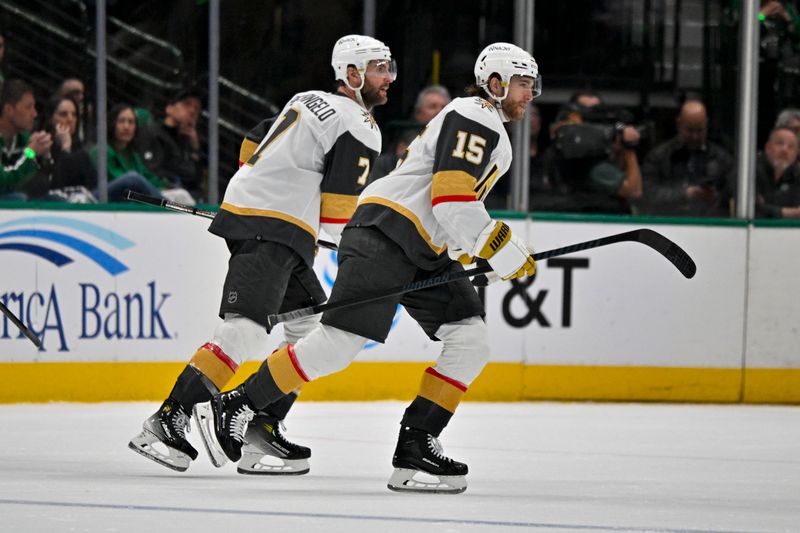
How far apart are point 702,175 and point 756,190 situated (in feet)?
0.86

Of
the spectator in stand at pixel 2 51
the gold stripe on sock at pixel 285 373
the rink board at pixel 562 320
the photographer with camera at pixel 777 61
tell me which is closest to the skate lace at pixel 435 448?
the gold stripe on sock at pixel 285 373

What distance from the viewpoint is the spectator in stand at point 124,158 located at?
626cm

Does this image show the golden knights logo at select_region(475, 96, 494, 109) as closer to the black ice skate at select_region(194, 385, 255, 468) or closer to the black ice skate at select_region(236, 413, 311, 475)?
the black ice skate at select_region(194, 385, 255, 468)

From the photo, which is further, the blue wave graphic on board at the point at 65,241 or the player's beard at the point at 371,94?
the blue wave graphic on board at the point at 65,241

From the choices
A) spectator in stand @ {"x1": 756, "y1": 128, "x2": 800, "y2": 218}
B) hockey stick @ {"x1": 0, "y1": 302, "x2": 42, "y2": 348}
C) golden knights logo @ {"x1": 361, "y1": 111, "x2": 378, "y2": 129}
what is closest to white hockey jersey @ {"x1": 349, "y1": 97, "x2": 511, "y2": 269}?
golden knights logo @ {"x1": 361, "y1": 111, "x2": 378, "y2": 129}

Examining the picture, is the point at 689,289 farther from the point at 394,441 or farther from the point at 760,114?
the point at 394,441

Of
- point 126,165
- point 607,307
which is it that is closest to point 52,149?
point 126,165

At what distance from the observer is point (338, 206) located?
13.3ft

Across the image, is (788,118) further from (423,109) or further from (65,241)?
(65,241)

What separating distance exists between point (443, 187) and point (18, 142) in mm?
3089

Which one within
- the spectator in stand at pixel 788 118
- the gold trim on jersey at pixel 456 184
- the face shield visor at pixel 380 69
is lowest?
the gold trim on jersey at pixel 456 184

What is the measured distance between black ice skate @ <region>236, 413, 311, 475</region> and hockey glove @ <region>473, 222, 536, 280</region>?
2.95 feet

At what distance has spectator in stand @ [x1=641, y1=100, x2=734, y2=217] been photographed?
22.1 feet

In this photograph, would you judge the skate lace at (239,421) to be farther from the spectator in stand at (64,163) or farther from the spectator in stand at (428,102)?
the spectator in stand at (428,102)
